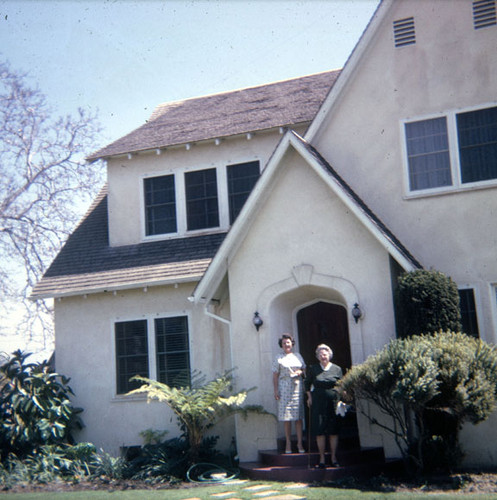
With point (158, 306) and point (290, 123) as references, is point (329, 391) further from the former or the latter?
point (290, 123)

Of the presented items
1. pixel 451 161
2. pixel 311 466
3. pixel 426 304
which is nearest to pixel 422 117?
pixel 451 161

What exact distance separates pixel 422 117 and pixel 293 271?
12.6 feet

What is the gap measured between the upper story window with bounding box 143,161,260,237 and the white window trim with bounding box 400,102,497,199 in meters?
3.72

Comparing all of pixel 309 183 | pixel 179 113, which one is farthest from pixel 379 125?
pixel 179 113

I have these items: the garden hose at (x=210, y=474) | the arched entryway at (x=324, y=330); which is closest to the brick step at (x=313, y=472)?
the garden hose at (x=210, y=474)

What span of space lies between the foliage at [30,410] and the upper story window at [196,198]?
407 cm

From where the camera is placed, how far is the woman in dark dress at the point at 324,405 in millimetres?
Answer: 10898

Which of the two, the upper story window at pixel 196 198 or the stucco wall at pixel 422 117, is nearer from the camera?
the stucco wall at pixel 422 117

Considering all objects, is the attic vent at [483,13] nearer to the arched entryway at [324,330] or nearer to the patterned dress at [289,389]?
the arched entryway at [324,330]

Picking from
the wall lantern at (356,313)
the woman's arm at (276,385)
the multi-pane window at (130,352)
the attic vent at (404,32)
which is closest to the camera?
the woman's arm at (276,385)

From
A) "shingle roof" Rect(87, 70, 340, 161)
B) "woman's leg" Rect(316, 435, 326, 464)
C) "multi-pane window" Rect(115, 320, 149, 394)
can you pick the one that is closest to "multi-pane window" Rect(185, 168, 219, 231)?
"shingle roof" Rect(87, 70, 340, 161)

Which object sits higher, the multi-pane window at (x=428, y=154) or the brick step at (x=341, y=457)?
the multi-pane window at (x=428, y=154)

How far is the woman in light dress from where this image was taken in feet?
38.6

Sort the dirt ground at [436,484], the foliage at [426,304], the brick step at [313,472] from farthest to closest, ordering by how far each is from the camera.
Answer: the foliage at [426,304] → the brick step at [313,472] → the dirt ground at [436,484]
